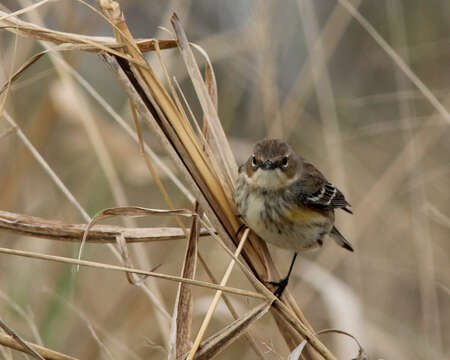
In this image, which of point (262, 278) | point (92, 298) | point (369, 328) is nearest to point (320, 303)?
point (369, 328)

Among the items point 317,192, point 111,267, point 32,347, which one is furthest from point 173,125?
point 317,192

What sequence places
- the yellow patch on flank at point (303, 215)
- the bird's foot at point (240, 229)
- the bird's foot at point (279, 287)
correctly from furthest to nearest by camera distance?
the yellow patch on flank at point (303, 215)
the bird's foot at point (240, 229)
the bird's foot at point (279, 287)

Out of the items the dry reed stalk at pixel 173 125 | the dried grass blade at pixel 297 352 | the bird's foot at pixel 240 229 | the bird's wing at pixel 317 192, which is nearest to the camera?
the dried grass blade at pixel 297 352

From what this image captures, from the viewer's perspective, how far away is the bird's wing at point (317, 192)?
11.1 ft

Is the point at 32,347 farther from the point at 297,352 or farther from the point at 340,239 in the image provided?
the point at 340,239

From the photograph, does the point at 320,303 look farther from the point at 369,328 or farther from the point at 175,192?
the point at 175,192

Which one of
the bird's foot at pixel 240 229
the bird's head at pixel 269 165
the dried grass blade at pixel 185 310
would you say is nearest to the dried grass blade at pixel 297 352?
the dried grass blade at pixel 185 310

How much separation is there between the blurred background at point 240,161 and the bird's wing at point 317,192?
16cm

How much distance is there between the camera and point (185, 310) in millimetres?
2037

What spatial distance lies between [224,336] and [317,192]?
66.0 inches

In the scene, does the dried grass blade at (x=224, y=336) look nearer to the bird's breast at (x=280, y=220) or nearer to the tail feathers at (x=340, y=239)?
the bird's breast at (x=280, y=220)

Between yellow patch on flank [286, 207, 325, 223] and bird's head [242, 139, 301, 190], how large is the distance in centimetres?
14

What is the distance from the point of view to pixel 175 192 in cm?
441

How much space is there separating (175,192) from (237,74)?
0.86 meters
